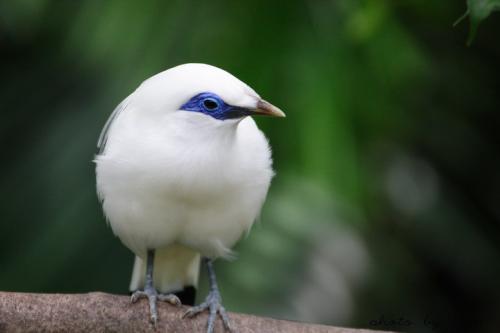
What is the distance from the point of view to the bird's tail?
442 cm

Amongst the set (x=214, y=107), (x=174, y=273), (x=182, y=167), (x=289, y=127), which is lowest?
(x=174, y=273)

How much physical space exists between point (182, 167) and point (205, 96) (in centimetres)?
29

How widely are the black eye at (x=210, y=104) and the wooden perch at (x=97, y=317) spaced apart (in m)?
0.84

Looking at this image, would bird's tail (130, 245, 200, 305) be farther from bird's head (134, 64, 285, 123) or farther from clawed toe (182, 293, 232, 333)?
bird's head (134, 64, 285, 123)

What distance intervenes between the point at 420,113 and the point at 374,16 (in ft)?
3.76

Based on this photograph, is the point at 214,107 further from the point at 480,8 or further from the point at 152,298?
the point at 480,8

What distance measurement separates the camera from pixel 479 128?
613cm

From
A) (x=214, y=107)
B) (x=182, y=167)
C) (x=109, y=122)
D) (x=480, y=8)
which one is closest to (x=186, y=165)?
(x=182, y=167)

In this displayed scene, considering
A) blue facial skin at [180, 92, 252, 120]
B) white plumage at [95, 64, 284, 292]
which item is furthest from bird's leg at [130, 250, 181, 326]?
blue facial skin at [180, 92, 252, 120]

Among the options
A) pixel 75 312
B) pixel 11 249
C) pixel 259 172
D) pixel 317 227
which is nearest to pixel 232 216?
pixel 259 172

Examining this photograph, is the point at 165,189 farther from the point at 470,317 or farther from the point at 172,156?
the point at 470,317

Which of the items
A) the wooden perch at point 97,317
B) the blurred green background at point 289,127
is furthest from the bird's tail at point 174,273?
the wooden perch at point 97,317

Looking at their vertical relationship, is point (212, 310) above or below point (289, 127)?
below

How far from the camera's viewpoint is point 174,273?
14.7ft
